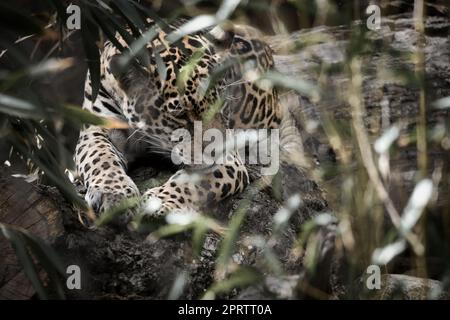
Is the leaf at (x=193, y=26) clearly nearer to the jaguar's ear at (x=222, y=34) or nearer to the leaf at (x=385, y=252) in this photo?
the leaf at (x=385, y=252)

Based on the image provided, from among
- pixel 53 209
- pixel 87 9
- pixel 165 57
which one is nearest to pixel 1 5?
pixel 87 9

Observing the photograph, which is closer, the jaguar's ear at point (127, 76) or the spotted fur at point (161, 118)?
the spotted fur at point (161, 118)

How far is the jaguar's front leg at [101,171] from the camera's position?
4332 mm

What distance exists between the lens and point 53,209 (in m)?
3.61

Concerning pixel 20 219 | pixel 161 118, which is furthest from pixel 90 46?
pixel 161 118

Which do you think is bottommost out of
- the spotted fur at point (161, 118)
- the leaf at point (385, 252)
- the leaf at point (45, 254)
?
the leaf at point (385, 252)

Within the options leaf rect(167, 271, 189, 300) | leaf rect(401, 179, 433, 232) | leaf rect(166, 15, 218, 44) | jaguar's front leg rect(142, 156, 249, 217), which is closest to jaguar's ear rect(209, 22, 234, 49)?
jaguar's front leg rect(142, 156, 249, 217)

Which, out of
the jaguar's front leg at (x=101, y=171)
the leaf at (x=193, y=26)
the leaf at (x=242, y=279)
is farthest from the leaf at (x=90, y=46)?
the leaf at (x=242, y=279)

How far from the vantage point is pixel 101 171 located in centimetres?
475

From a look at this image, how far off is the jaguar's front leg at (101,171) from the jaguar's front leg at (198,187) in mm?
155

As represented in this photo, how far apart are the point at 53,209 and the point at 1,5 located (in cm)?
113

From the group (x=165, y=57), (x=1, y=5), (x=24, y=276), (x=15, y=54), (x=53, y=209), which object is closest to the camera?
(x=1, y=5)

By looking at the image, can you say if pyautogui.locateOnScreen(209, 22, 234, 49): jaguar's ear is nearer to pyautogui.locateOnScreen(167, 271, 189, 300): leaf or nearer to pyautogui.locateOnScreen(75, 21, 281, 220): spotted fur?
pyautogui.locateOnScreen(75, 21, 281, 220): spotted fur
